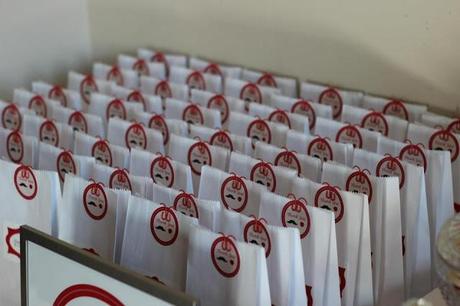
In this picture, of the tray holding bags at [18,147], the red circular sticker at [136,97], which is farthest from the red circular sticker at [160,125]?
the tray holding bags at [18,147]

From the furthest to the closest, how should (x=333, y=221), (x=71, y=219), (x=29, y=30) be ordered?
(x=29, y=30) → (x=71, y=219) → (x=333, y=221)

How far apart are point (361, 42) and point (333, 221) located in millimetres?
610

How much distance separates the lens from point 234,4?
1916mm

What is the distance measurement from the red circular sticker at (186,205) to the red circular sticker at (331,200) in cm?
21

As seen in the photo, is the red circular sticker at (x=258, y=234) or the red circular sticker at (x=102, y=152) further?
the red circular sticker at (x=102, y=152)

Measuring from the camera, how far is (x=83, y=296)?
44.9 inches

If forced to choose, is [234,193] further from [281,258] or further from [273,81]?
[273,81]

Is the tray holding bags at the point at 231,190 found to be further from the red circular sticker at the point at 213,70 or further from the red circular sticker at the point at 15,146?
the red circular sticker at the point at 213,70

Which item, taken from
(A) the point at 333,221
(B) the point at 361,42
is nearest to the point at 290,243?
(A) the point at 333,221

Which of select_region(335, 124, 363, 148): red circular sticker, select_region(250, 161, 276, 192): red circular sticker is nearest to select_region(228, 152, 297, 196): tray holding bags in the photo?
select_region(250, 161, 276, 192): red circular sticker

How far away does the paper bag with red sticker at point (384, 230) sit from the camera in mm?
1309

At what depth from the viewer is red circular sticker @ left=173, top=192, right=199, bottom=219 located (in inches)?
51.1

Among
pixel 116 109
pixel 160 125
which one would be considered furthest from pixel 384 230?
pixel 116 109

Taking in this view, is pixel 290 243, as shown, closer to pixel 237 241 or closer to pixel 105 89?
pixel 237 241
